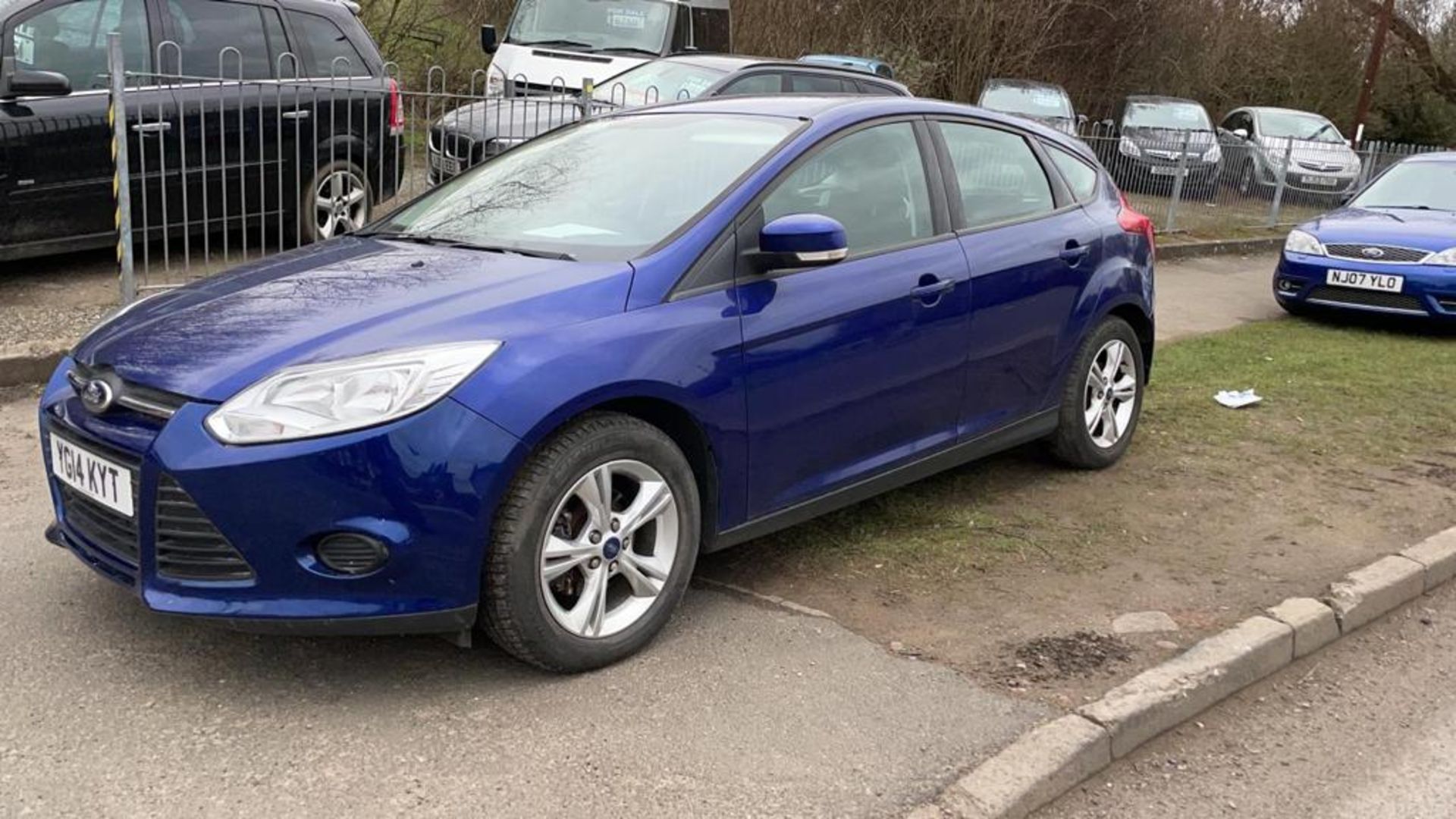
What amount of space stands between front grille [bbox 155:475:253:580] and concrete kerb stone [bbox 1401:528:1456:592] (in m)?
4.12

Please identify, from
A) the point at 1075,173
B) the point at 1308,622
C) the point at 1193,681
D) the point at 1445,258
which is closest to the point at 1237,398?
the point at 1075,173

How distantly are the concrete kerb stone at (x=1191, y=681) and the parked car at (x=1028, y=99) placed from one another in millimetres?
14000

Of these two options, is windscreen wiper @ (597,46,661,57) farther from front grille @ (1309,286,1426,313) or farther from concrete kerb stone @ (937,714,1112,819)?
concrete kerb stone @ (937,714,1112,819)

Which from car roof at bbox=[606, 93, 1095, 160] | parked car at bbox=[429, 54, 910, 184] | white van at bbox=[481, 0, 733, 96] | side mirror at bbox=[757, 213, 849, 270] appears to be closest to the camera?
side mirror at bbox=[757, 213, 849, 270]

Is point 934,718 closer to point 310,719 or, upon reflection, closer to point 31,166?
point 310,719

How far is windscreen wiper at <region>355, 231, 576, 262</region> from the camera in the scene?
12.4 ft

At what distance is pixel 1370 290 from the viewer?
32.3 ft

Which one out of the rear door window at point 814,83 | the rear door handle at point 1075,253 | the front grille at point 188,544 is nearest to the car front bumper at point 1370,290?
the rear door window at point 814,83

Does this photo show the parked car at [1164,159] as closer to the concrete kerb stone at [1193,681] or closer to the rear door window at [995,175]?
the rear door window at [995,175]

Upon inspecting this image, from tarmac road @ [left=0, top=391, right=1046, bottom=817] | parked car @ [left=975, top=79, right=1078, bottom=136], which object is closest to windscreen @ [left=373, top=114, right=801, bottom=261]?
tarmac road @ [left=0, top=391, right=1046, bottom=817]

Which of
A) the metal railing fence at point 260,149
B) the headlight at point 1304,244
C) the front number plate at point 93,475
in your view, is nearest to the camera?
the front number plate at point 93,475

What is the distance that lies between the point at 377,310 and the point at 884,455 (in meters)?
1.86

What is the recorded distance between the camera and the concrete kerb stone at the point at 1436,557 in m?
4.62

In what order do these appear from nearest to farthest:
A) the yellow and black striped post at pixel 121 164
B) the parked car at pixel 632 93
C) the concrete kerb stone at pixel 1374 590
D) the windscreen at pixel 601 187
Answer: the windscreen at pixel 601 187 < the concrete kerb stone at pixel 1374 590 < the yellow and black striped post at pixel 121 164 < the parked car at pixel 632 93
